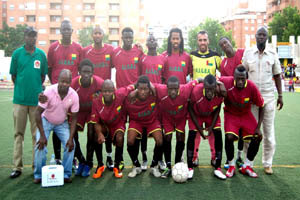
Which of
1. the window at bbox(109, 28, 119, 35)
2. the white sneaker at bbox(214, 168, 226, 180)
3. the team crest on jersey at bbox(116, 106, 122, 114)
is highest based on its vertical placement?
the window at bbox(109, 28, 119, 35)

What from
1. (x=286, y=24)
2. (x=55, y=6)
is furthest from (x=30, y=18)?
(x=286, y=24)

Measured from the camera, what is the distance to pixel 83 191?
4.12 metres

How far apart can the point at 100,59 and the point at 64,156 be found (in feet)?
6.23

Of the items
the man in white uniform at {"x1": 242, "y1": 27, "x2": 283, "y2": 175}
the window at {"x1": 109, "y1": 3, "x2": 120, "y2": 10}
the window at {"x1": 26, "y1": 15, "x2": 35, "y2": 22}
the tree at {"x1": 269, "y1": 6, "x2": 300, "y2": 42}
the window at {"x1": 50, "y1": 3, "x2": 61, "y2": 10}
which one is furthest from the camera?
the window at {"x1": 26, "y1": 15, "x2": 35, "y2": 22}

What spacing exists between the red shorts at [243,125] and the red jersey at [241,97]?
9 centimetres

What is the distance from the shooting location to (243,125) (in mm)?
4832

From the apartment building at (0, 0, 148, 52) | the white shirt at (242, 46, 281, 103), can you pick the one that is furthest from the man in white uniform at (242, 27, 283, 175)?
the apartment building at (0, 0, 148, 52)

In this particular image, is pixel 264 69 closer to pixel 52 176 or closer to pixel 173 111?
pixel 173 111

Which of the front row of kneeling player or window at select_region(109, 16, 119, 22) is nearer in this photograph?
the front row of kneeling player

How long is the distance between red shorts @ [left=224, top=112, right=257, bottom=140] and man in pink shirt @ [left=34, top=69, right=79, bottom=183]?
249 centimetres

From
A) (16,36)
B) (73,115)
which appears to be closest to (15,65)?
(73,115)

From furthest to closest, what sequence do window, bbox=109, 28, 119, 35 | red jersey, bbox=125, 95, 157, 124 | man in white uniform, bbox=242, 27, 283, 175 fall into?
window, bbox=109, 28, 119, 35
man in white uniform, bbox=242, 27, 283, 175
red jersey, bbox=125, 95, 157, 124

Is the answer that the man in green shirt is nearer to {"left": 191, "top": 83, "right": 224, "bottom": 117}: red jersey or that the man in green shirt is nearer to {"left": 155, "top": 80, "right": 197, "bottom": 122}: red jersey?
{"left": 155, "top": 80, "right": 197, "bottom": 122}: red jersey

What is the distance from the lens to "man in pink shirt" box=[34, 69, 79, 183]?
14.5 feet
